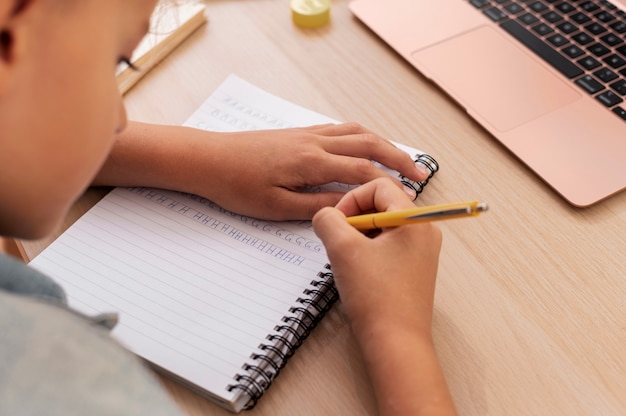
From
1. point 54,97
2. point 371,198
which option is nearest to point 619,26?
Result: point 371,198

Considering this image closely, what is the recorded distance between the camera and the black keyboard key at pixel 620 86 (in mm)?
792

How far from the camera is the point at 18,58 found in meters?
0.40

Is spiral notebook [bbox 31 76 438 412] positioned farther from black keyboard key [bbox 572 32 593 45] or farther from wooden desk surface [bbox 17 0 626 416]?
black keyboard key [bbox 572 32 593 45]

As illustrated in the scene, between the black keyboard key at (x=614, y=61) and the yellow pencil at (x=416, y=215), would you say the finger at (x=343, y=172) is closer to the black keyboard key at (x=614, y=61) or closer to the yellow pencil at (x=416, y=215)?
the yellow pencil at (x=416, y=215)

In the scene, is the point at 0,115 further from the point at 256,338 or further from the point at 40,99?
the point at 256,338

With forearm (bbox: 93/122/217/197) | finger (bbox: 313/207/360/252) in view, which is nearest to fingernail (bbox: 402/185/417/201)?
finger (bbox: 313/207/360/252)

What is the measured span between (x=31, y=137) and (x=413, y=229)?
337mm

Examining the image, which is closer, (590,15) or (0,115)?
(0,115)

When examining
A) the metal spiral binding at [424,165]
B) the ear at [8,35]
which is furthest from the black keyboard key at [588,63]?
the ear at [8,35]

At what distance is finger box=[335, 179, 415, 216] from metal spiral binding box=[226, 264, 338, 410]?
63 millimetres

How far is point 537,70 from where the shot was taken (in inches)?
32.9

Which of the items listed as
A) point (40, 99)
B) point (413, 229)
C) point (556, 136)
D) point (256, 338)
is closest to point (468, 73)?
point (556, 136)

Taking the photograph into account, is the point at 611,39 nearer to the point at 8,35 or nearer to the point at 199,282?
the point at 199,282

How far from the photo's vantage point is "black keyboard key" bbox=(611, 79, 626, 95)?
0.79m
